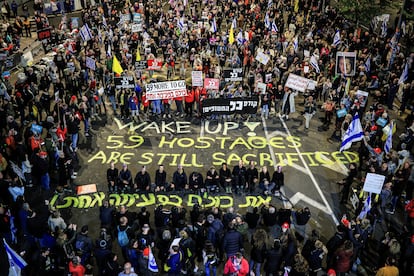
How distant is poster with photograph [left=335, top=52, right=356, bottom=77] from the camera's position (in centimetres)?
2066

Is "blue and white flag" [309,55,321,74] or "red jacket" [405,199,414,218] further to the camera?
"blue and white flag" [309,55,321,74]

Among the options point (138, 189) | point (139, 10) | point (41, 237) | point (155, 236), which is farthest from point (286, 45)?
point (41, 237)

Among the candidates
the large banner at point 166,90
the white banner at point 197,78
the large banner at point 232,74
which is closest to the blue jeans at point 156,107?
the large banner at point 166,90

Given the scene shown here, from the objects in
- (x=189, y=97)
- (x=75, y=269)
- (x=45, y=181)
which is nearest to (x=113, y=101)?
(x=189, y=97)

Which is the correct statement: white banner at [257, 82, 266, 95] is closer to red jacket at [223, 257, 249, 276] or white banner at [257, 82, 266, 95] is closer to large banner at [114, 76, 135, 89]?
large banner at [114, 76, 135, 89]

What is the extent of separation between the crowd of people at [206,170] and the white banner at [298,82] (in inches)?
25.5

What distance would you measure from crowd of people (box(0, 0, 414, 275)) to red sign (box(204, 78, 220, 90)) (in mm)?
443

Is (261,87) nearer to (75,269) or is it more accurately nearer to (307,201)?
(307,201)

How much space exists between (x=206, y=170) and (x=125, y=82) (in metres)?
6.31

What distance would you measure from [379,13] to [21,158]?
82.6 feet

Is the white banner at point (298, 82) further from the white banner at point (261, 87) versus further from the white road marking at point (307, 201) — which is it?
the white road marking at point (307, 201)

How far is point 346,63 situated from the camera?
2075cm

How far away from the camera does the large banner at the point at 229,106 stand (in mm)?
19000

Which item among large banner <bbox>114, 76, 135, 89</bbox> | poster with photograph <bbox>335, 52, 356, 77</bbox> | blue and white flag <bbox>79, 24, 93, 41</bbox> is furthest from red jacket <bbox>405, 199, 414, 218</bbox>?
blue and white flag <bbox>79, 24, 93, 41</bbox>
